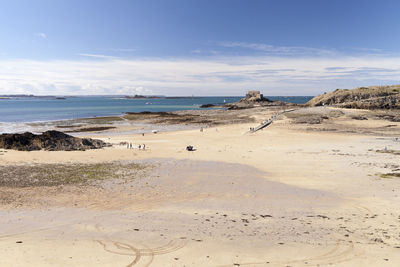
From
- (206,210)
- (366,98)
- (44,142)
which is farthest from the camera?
(366,98)

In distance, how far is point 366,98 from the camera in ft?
299

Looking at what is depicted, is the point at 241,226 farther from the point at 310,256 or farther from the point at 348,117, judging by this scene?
the point at 348,117

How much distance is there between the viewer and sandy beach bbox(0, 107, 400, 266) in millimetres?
9930

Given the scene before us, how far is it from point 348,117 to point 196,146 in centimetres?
3763

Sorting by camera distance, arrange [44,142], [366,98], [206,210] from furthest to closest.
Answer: [366,98], [44,142], [206,210]

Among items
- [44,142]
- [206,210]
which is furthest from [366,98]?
[206,210]

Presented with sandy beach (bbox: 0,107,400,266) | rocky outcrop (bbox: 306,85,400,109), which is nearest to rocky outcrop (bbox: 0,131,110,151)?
sandy beach (bbox: 0,107,400,266)

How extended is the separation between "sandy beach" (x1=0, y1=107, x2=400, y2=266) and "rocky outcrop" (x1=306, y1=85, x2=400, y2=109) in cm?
5299

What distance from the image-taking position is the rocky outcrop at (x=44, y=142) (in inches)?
1198

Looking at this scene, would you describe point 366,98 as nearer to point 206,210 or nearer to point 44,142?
point 44,142

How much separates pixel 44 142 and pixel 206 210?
23.9 meters

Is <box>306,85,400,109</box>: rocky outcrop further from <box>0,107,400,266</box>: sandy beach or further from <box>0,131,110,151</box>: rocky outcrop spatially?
<box>0,131,110,151</box>: rocky outcrop

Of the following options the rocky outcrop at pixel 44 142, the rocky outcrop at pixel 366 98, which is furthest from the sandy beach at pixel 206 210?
the rocky outcrop at pixel 366 98

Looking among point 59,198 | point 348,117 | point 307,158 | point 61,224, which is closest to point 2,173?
point 59,198
